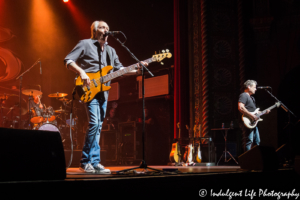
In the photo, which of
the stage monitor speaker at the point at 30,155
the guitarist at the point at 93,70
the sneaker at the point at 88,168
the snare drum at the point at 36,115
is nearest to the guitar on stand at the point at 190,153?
the snare drum at the point at 36,115

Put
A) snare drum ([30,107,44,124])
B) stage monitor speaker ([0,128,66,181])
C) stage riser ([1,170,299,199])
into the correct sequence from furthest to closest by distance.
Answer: snare drum ([30,107,44,124]) < stage riser ([1,170,299,199]) < stage monitor speaker ([0,128,66,181])

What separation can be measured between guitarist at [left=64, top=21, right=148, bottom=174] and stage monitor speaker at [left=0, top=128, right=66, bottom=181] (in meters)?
1.15

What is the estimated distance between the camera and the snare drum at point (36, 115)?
819 cm

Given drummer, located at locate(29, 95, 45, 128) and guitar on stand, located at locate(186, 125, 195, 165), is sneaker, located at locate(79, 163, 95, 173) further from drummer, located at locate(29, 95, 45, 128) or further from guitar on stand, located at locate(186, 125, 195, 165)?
drummer, located at locate(29, 95, 45, 128)

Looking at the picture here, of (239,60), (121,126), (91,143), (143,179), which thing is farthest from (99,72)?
(121,126)

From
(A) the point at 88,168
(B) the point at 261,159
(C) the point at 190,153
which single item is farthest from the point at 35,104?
(B) the point at 261,159

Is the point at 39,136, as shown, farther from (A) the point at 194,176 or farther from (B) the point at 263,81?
(B) the point at 263,81

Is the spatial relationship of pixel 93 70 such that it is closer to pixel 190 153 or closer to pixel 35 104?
pixel 190 153

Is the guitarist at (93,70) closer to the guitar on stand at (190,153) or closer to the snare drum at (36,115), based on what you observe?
the guitar on stand at (190,153)

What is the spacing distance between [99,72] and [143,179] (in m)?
1.55

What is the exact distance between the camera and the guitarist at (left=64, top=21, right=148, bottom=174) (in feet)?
10.8

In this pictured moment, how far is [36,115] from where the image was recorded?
8445 mm

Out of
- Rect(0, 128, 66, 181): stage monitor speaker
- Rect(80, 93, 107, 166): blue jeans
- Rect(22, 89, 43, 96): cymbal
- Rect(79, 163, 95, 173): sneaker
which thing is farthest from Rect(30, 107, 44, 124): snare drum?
Rect(0, 128, 66, 181): stage monitor speaker

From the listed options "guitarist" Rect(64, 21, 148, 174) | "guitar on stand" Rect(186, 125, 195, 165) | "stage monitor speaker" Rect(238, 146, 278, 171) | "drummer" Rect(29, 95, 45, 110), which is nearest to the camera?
"guitarist" Rect(64, 21, 148, 174)
